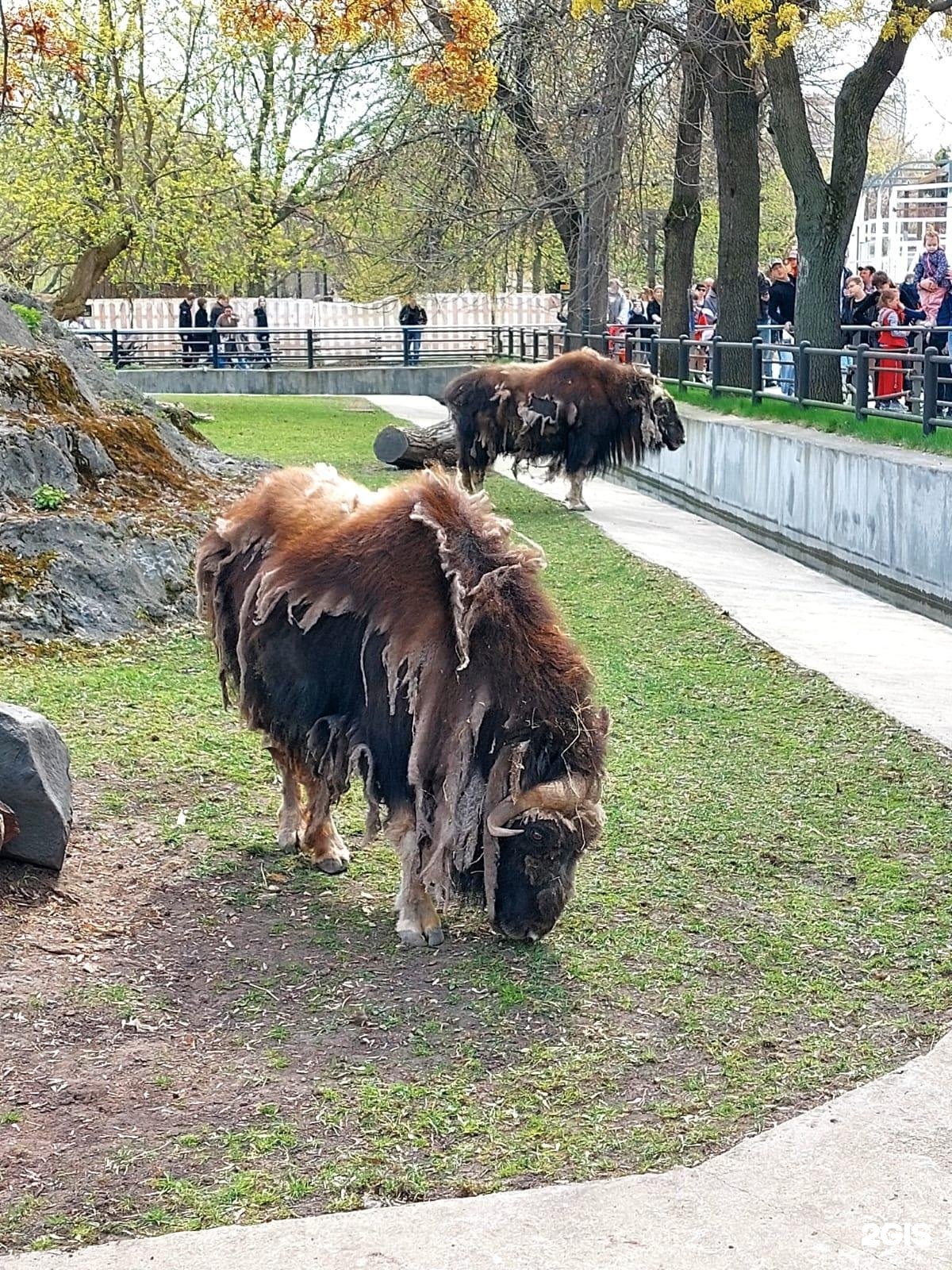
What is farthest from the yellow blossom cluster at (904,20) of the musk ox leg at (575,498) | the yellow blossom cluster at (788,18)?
the musk ox leg at (575,498)

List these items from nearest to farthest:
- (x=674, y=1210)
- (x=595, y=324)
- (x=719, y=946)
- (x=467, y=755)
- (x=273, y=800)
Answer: (x=674, y=1210) → (x=467, y=755) → (x=719, y=946) → (x=273, y=800) → (x=595, y=324)

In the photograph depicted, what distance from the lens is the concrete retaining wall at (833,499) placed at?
41.0ft

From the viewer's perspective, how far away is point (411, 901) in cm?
522

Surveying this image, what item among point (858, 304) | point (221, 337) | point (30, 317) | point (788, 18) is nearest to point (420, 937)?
point (30, 317)

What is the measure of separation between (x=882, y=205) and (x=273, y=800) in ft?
149

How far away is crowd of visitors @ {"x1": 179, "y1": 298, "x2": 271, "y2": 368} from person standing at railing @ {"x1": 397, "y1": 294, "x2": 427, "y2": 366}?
3190mm

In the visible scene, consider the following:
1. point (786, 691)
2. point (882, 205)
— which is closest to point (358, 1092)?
point (786, 691)

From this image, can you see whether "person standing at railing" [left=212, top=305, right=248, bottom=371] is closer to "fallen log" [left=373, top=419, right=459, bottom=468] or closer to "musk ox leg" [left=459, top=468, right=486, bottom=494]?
"fallen log" [left=373, top=419, right=459, bottom=468]

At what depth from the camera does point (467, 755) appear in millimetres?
4934

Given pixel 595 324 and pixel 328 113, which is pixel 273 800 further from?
pixel 328 113

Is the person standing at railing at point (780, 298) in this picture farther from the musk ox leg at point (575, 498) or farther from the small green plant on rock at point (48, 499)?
the small green plant on rock at point (48, 499)

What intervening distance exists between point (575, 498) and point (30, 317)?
5.82m

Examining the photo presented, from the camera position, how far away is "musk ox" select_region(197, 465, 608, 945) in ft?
16.1

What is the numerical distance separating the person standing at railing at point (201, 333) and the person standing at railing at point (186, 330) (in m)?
0.11
